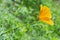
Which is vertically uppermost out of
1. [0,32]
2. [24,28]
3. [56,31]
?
[0,32]

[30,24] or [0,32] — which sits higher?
[0,32]

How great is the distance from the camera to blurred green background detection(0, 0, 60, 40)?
4.46m

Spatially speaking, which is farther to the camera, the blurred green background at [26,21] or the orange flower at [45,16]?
the orange flower at [45,16]

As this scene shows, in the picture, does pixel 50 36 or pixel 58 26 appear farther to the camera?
pixel 58 26

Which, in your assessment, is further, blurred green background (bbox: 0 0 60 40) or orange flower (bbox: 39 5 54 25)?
orange flower (bbox: 39 5 54 25)

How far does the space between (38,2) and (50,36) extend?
1.03 m

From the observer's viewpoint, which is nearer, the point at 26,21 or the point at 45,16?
the point at 26,21

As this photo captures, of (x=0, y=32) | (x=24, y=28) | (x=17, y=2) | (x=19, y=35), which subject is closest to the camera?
(x=0, y=32)

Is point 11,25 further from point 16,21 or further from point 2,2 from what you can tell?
point 2,2

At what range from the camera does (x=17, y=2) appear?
17.8 feet

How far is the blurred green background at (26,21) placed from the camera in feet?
14.6

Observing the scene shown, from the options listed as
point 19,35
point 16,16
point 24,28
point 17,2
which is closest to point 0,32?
point 19,35

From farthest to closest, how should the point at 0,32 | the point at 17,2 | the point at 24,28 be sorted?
the point at 17,2, the point at 24,28, the point at 0,32

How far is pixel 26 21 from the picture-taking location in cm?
515
